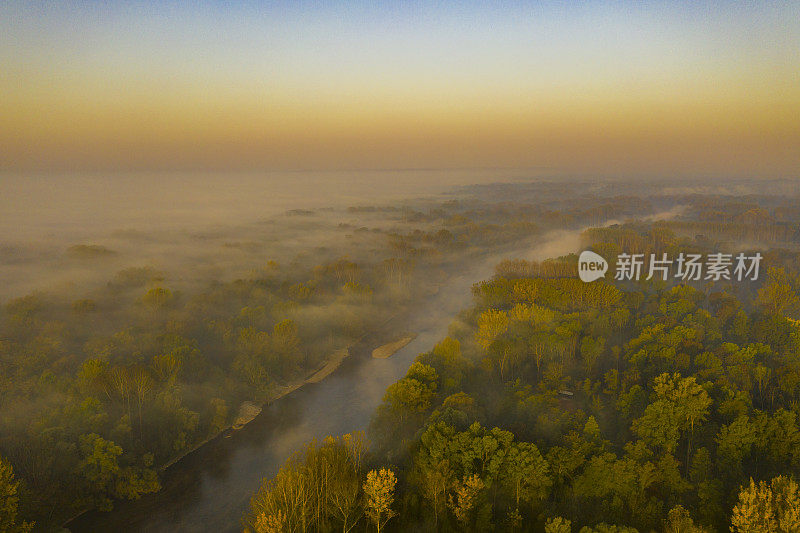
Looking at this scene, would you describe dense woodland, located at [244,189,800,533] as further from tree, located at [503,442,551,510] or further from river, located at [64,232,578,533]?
river, located at [64,232,578,533]

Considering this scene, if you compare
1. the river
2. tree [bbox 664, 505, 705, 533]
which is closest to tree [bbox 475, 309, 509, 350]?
the river

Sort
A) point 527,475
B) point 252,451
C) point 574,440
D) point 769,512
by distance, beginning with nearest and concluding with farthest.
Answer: point 769,512
point 527,475
point 574,440
point 252,451

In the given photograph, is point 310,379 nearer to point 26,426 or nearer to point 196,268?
point 26,426

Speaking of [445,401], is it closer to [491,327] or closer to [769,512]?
[491,327]

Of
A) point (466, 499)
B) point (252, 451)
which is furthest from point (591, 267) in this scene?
point (252, 451)

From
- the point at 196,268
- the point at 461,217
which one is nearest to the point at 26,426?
the point at 196,268
